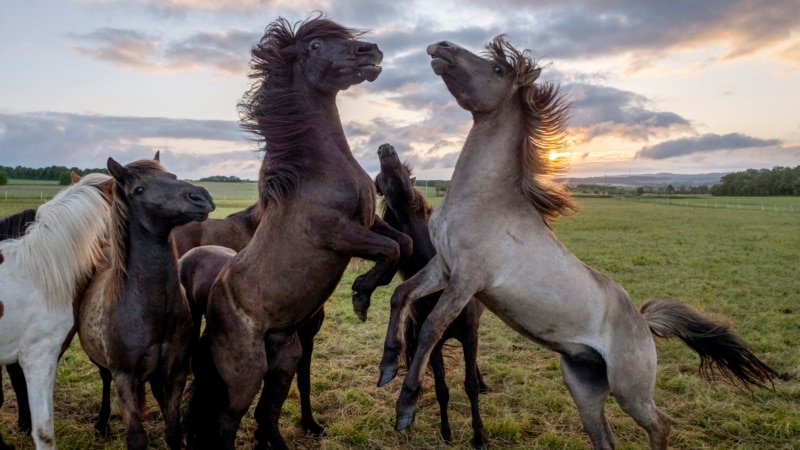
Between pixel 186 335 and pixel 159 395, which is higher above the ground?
pixel 186 335

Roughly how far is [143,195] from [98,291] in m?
1.11

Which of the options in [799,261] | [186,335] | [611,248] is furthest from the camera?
[611,248]

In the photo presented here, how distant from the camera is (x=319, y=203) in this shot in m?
3.99

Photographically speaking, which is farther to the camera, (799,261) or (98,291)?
(799,261)

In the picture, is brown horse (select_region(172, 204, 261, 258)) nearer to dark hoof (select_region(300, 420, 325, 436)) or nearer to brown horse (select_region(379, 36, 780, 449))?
dark hoof (select_region(300, 420, 325, 436))

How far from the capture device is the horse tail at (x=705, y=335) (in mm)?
4445

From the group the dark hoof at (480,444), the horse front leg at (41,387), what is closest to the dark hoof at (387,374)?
the dark hoof at (480,444)

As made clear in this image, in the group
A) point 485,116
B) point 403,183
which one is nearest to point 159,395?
point 403,183

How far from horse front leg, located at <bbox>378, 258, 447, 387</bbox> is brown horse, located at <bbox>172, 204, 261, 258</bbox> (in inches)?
167

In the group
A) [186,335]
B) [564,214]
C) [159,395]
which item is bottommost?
[159,395]

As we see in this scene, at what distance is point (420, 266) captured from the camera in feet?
17.6

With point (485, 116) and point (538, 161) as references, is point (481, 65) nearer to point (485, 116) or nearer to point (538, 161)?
point (485, 116)

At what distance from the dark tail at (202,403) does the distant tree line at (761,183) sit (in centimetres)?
9206

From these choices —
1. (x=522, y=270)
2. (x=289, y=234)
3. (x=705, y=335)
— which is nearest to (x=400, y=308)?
(x=522, y=270)
